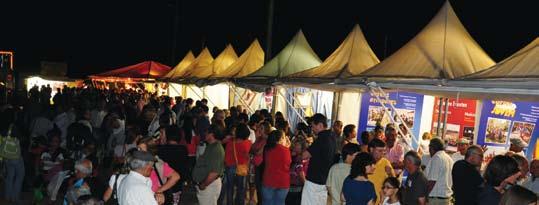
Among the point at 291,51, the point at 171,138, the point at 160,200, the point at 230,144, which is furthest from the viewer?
the point at 291,51

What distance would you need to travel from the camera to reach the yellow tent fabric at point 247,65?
1634 cm

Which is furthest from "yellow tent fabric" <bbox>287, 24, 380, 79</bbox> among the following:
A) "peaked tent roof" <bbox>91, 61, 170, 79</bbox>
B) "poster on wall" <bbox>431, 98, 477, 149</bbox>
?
"peaked tent roof" <bbox>91, 61, 170, 79</bbox>

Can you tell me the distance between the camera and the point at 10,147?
955 cm

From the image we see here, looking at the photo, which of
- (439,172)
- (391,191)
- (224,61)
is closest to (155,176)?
(391,191)

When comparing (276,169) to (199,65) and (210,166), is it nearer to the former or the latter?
(210,166)

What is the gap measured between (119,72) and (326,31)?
47891mm

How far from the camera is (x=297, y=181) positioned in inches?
335

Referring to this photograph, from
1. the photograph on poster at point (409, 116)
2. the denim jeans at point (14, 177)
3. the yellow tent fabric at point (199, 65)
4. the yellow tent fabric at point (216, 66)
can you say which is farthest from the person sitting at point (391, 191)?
the yellow tent fabric at point (199, 65)

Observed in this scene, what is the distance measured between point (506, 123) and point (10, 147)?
27.3 ft

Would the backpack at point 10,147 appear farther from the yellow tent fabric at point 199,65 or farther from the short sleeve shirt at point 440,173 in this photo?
the yellow tent fabric at point 199,65

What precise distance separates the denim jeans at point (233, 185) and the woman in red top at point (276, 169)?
3.81ft

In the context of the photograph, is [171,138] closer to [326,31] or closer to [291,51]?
[291,51]

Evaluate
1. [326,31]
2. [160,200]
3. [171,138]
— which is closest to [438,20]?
[171,138]

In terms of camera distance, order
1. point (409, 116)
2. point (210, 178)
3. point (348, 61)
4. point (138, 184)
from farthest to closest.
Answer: point (409, 116) < point (348, 61) < point (210, 178) < point (138, 184)
